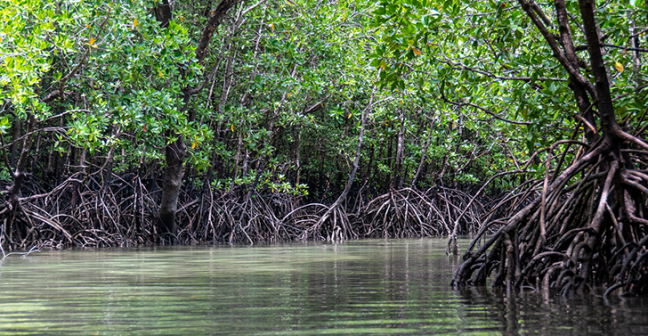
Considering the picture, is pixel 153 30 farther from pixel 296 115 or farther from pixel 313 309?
pixel 313 309

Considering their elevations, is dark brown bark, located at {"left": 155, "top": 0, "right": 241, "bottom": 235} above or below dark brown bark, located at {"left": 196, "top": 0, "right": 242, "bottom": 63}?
below

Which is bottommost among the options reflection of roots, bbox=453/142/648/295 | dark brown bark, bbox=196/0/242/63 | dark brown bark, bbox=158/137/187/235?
reflection of roots, bbox=453/142/648/295

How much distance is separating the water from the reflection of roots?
0.19m

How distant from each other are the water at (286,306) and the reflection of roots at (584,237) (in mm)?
190

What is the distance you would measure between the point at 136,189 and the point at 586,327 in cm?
948

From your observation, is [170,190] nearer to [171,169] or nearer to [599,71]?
[171,169]

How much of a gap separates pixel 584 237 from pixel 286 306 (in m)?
1.66

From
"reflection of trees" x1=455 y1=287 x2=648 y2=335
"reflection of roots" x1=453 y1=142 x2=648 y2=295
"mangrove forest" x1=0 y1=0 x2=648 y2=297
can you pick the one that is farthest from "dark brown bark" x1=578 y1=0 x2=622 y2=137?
"reflection of trees" x1=455 y1=287 x2=648 y2=335

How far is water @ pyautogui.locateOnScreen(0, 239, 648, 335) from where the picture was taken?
104 inches

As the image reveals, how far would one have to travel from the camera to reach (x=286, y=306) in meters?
3.32

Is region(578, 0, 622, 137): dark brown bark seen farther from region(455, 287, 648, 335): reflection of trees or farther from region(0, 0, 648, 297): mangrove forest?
region(455, 287, 648, 335): reflection of trees

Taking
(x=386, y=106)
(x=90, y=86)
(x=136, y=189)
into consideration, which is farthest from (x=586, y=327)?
(x=386, y=106)

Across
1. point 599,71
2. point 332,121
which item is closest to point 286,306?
point 599,71

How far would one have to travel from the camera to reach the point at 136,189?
1134 centimetres
